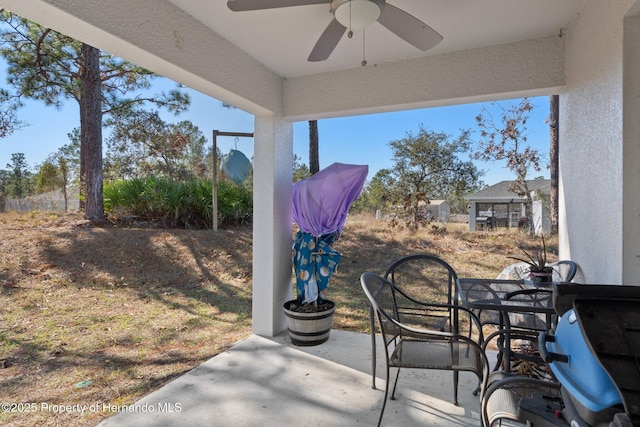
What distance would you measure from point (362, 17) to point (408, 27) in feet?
0.98

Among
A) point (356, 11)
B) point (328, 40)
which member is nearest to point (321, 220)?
point (328, 40)

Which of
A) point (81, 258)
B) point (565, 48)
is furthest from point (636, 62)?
point (81, 258)

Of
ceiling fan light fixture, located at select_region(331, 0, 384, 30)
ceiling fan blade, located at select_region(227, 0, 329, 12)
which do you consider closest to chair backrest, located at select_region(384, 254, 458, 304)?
ceiling fan light fixture, located at select_region(331, 0, 384, 30)

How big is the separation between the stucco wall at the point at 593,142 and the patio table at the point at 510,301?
370 mm

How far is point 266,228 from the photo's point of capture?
11.2 feet

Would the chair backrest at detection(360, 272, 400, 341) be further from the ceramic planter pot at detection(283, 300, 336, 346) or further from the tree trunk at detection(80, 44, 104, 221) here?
the tree trunk at detection(80, 44, 104, 221)

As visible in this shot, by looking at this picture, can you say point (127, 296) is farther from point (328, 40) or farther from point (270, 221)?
point (328, 40)

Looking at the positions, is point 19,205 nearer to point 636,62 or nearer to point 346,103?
point 346,103

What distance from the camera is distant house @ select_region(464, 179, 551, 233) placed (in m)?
6.95

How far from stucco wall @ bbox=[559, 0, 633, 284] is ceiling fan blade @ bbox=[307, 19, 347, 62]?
148 centimetres

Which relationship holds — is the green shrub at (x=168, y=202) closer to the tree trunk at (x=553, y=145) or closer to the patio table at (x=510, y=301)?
the patio table at (x=510, y=301)

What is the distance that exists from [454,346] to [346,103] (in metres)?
2.29

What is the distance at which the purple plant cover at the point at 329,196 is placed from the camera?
3299 mm

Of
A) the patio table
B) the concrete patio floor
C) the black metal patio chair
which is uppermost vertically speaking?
the patio table
